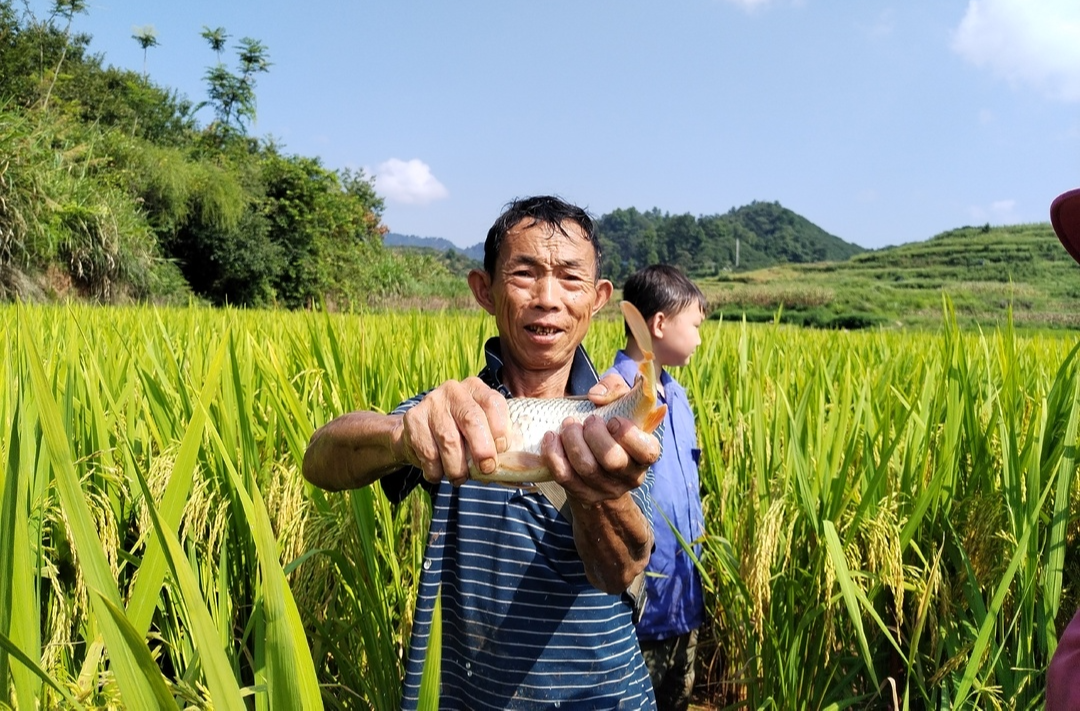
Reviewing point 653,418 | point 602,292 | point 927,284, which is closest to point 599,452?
point 653,418

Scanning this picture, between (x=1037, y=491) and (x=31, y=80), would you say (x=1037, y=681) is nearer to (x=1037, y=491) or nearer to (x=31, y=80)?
(x=1037, y=491)

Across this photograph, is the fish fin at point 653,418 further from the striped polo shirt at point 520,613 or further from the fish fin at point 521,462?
the striped polo shirt at point 520,613

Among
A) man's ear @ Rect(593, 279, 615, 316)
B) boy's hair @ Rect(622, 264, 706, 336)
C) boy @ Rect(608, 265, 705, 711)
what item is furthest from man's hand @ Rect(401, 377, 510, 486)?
boy's hair @ Rect(622, 264, 706, 336)

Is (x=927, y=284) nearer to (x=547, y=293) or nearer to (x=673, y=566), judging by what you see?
(x=673, y=566)

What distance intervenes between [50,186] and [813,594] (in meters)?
11.2

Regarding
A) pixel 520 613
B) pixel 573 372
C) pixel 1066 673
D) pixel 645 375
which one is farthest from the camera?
pixel 573 372

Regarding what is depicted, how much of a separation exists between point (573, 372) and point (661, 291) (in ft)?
3.17

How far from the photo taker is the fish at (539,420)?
79cm

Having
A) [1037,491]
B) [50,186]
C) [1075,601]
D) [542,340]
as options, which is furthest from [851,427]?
[50,186]

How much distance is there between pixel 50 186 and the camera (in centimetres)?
969

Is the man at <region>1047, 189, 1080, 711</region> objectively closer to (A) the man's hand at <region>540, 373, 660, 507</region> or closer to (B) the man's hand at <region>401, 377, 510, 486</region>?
(A) the man's hand at <region>540, 373, 660, 507</region>

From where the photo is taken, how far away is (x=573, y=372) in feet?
4.16

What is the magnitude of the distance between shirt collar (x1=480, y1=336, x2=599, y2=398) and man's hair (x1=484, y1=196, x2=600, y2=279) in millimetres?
139

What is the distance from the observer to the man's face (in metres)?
1.17
